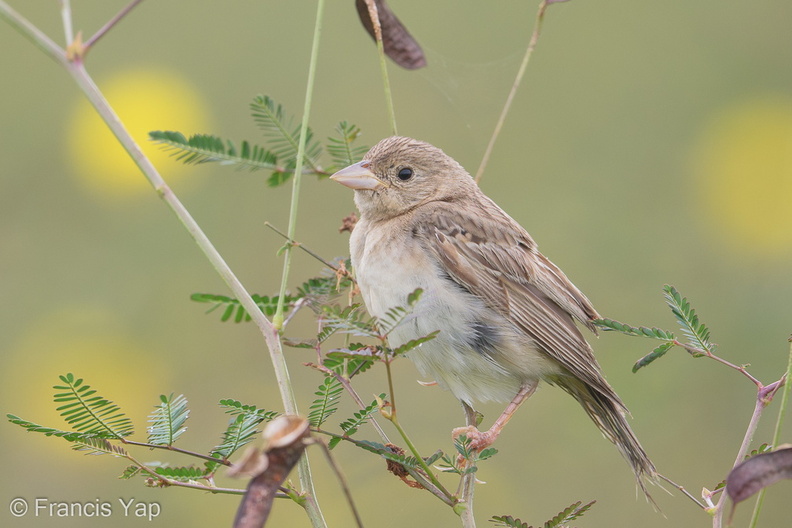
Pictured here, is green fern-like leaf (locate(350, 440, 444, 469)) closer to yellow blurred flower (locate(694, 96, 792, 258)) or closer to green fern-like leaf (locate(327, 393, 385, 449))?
green fern-like leaf (locate(327, 393, 385, 449))

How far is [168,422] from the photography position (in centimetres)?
225

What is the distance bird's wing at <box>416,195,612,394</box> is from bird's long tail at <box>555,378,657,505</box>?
110mm

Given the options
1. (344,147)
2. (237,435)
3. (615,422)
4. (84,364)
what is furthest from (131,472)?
(84,364)

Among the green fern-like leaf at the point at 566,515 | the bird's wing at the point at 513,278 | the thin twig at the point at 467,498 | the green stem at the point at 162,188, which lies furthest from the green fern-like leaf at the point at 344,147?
the green fern-like leaf at the point at 566,515

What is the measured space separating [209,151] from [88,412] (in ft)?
2.68

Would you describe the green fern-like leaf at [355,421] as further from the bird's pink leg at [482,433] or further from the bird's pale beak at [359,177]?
the bird's pale beak at [359,177]

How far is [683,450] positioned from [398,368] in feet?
5.28

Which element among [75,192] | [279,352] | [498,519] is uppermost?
[75,192]

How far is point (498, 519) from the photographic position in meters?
2.24

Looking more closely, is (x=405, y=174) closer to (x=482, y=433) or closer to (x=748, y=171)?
(x=482, y=433)

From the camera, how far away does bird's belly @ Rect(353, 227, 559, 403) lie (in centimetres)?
314

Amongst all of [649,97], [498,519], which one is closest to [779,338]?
[649,97]

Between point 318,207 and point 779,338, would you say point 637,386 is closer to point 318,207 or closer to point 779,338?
point 779,338

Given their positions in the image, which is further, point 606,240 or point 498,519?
point 606,240
